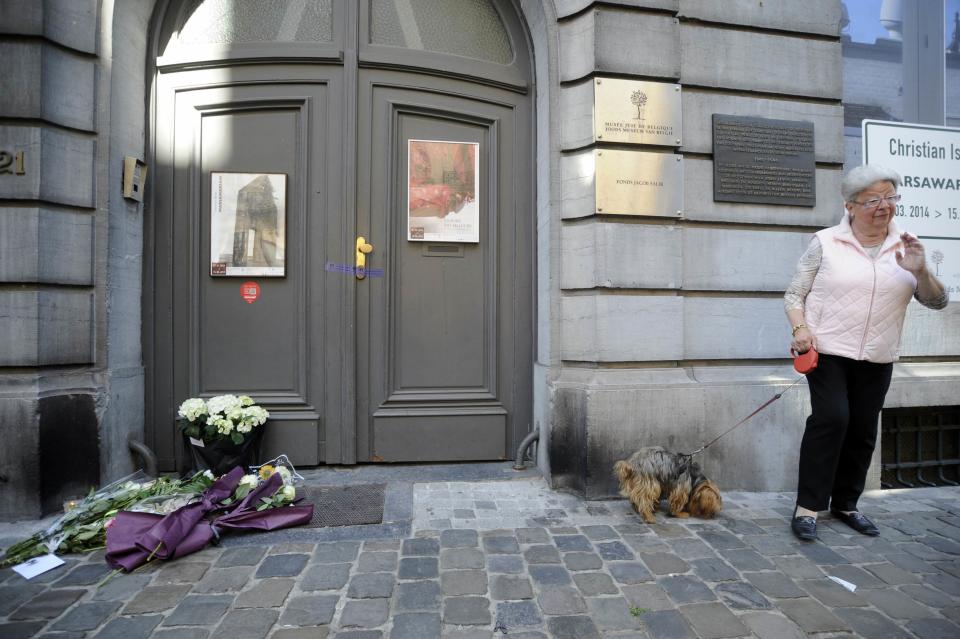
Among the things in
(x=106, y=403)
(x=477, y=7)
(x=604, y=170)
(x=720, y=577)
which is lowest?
(x=720, y=577)

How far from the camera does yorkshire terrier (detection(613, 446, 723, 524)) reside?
3.17 m

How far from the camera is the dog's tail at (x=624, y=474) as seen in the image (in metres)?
3.23

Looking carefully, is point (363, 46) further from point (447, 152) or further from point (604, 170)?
point (604, 170)

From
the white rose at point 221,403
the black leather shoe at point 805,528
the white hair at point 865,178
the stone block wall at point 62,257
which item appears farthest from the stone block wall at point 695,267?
the stone block wall at point 62,257

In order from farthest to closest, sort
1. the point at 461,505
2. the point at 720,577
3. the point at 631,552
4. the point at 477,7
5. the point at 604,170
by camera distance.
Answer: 1. the point at 477,7
2. the point at 604,170
3. the point at 461,505
4. the point at 631,552
5. the point at 720,577

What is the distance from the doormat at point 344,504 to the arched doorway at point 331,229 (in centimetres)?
44

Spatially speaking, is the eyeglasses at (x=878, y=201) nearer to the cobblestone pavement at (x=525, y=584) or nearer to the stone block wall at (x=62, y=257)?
the cobblestone pavement at (x=525, y=584)

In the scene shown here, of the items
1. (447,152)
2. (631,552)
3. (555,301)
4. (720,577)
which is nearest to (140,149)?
(447,152)

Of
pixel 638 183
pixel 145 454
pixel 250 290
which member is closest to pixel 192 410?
pixel 145 454

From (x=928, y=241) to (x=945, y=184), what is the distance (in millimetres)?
531

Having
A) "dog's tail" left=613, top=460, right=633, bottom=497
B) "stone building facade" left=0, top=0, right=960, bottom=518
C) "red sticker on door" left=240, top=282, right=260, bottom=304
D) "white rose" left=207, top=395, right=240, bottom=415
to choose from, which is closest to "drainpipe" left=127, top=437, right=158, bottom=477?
"stone building facade" left=0, top=0, right=960, bottom=518

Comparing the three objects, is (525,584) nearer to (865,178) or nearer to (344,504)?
(344,504)

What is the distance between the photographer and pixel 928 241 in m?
4.34

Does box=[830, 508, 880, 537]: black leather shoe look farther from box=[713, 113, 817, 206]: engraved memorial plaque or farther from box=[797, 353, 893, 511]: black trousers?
box=[713, 113, 817, 206]: engraved memorial plaque
